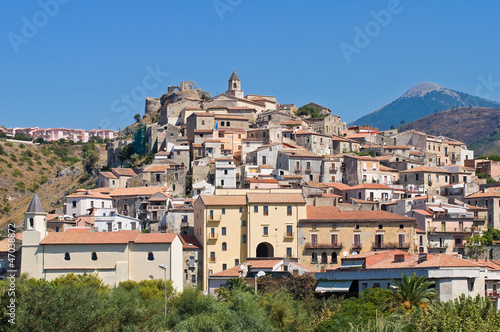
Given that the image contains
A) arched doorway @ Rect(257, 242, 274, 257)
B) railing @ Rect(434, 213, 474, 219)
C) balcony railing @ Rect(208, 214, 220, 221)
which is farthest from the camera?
railing @ Rect(434, 213, 474, 219)

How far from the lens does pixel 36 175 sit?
14288 centimetres

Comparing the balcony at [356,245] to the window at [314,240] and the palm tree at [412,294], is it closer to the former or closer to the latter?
the window at [314,240]

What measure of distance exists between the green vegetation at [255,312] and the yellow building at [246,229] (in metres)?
12.6

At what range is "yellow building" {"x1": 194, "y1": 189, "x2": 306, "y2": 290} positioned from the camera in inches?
2502

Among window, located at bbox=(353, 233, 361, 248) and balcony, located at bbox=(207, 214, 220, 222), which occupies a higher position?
balcony, located at bbox=(207, 214, 220, 222)

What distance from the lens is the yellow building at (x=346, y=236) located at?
208ft

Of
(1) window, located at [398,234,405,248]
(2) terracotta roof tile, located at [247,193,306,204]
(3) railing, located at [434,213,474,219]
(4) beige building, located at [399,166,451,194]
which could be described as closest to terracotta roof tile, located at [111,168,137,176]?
(2) terracotta roof tile, located at [247,193,306,204]

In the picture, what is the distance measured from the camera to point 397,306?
4141cm

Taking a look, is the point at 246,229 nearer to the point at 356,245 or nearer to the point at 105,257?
the point at 356,245

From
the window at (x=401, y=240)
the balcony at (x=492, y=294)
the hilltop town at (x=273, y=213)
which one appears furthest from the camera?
the window at (x=401, y=240)

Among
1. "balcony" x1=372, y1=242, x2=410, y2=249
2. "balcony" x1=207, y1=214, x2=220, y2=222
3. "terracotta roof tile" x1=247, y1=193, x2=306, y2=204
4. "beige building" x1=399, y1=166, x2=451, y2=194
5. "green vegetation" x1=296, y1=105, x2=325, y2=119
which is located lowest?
"balcony" x1=372, y1=242, x2=410, y2=249

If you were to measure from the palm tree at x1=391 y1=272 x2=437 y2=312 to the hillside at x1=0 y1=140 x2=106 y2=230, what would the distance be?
66.0 m

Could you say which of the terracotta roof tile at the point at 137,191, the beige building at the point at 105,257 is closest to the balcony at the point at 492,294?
the beige building at the point at 105,257

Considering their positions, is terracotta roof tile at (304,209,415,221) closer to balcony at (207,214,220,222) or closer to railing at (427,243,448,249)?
railing at (427,243,448,249)
